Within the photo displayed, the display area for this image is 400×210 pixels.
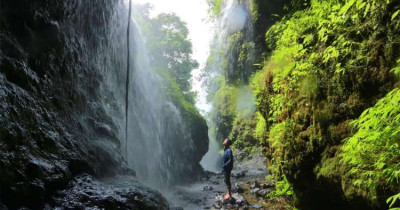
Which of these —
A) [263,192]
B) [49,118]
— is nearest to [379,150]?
[49,118]

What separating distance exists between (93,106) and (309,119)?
16.9ft

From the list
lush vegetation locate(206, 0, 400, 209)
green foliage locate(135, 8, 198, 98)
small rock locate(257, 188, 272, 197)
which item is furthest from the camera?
green foliage locate(135, 8, 198, 98)

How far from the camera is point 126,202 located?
4074mm

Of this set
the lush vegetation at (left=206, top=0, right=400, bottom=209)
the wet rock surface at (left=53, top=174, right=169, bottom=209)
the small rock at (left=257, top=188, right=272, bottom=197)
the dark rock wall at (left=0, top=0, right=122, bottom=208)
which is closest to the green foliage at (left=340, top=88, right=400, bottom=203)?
the lush vegetation at (left=206, top=0, right=400, bottom=209)

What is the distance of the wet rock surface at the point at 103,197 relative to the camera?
146 inches

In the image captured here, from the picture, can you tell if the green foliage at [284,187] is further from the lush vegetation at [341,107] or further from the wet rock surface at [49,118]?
the wet rock surface at [49,118]

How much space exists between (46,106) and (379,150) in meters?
4.81

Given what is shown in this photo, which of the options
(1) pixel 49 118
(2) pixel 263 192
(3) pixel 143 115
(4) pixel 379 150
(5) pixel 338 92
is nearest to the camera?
(4) pixel 379 150

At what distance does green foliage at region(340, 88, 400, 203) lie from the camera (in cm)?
272

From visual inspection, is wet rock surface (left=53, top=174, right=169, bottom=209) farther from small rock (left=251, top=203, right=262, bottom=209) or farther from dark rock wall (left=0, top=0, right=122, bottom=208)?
small rock (left=251, top=203, right=262, bottom=209)

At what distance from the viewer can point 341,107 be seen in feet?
13.0

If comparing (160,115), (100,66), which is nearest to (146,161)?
(160,115)

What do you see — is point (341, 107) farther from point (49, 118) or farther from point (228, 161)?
point (228, 161)

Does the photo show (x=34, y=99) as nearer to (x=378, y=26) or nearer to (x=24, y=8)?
(x=24, y=8)
